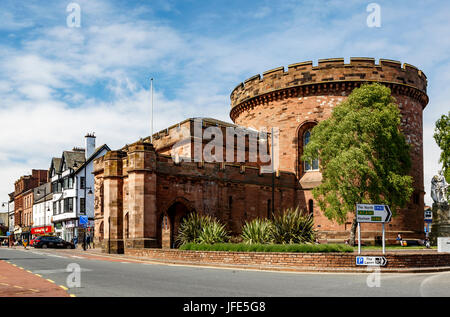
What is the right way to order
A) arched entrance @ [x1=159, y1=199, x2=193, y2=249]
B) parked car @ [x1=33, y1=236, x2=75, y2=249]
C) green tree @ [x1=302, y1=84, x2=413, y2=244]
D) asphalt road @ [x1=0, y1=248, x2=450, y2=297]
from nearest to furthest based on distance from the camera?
asphalt road @ [x1=0, y1=248, x2=450, y2=297]
green tree @ [x1=302, y1=84, x2=413, y2=244]
arched entrance @ [x1=159, y1=199, x2=193, y2=249]
parked car @ [x1=33, y1=236, x2=75, y2=249]

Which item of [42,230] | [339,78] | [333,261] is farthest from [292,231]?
[42,230]

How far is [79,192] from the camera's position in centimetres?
5666

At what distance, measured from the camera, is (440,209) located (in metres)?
35.4

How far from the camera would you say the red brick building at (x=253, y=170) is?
2816cm

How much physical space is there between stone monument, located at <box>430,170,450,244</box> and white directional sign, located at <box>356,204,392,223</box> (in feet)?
61.6

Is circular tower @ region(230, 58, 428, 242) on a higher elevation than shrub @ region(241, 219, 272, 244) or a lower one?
higher

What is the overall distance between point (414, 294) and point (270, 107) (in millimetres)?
28047

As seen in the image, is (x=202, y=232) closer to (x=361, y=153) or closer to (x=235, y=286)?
(x=361, y=153)

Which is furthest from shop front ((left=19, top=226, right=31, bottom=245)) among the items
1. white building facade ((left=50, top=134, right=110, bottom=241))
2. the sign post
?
the sign post

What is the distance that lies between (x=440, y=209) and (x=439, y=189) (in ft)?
5.27

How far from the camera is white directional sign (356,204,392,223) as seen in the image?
60.9 ft

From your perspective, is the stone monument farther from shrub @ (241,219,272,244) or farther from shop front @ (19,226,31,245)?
shop front @ (19,226,31,245)

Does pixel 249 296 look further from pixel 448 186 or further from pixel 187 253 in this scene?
pixel 448 186
